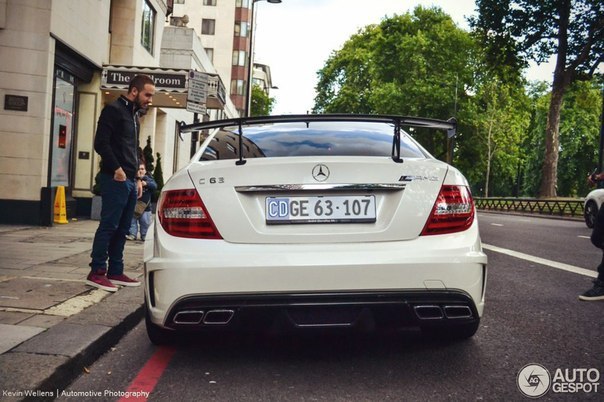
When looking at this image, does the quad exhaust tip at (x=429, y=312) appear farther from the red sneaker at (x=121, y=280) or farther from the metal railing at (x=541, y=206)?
the metal railing at (x=541, y=206)

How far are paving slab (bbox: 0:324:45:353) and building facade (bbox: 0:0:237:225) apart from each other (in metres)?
5.79

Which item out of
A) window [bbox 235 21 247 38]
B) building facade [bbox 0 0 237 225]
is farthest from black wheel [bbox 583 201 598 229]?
window [bbox 235 21 247 38]

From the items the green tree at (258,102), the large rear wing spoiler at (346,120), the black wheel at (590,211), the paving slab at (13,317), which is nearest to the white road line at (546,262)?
the large rear wing spoiler at (346,120)

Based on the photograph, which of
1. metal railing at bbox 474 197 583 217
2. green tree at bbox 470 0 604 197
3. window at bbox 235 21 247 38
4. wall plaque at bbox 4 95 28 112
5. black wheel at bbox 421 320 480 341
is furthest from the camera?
window at bbox 235 21 247 38

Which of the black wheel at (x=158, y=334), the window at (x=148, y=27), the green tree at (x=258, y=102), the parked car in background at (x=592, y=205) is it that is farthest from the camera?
the green tree at (x=258, y=102)

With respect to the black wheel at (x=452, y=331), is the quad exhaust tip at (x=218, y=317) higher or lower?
higher

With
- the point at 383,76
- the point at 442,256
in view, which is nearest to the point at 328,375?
the point at 442,256

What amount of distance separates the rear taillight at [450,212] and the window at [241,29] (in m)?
63.1

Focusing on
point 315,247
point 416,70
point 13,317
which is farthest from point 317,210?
point 416,70

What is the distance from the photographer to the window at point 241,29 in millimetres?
64625

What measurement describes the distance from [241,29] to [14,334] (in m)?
63.2

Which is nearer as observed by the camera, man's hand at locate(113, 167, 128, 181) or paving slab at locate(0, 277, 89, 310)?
paving slab at locate(0, 277, 89, 310)

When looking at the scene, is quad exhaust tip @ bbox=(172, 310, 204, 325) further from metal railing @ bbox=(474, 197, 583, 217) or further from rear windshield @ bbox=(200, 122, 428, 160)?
metal railing @ bbox=(474, 197, 583, 217)

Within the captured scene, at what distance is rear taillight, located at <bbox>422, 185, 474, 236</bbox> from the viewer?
3.68m
